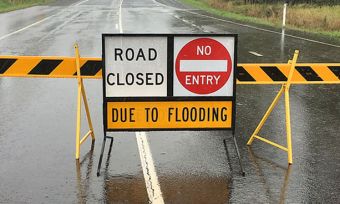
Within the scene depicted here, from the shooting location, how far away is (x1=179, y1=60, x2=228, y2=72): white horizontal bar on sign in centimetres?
643

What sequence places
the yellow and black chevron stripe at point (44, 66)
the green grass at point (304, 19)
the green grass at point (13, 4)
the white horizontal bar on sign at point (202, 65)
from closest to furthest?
1. the white horizontal bar on sign at point (202, 65)
2. the yellow and black chevron stripe at point (44, 66)
3. the green grass at point (304, 19)
4. the green grass at point (13, 4)

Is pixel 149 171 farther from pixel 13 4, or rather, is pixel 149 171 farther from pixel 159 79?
pixel 13 4

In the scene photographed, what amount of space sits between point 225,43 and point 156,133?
A: 6.46 feet

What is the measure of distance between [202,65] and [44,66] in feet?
6.75

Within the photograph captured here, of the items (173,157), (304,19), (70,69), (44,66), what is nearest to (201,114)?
(173,157)

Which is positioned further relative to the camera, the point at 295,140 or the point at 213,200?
the point at 295,140

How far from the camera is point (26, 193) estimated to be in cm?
545

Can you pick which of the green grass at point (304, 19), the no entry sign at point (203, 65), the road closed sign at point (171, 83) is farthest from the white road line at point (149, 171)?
the green grass at point (304, 19)

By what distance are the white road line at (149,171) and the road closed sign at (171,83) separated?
429 millimetres

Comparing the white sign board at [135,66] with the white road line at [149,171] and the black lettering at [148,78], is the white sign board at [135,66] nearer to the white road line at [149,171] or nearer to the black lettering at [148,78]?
the black lettering at [148,78]

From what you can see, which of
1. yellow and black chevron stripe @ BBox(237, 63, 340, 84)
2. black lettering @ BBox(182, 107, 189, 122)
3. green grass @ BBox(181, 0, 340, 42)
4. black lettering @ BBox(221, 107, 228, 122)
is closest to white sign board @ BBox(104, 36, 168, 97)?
black lettering @ BBox(182, 107, 189, 122)

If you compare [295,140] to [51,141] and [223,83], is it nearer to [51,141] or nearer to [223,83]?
[223,83]

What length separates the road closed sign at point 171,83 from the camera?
6367 mm

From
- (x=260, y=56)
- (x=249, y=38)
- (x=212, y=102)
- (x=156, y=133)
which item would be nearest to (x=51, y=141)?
(x=156, y=133)
